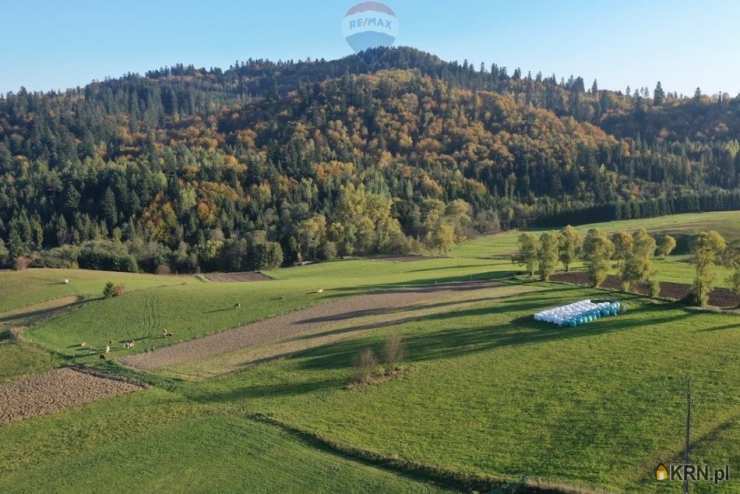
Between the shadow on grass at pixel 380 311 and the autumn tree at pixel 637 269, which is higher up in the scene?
the autumn tree at pixel 637 269

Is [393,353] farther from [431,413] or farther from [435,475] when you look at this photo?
[435,475]

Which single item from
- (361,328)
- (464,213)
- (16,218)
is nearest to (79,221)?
(16,218)

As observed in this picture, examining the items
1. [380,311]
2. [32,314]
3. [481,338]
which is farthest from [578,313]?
[32,314]

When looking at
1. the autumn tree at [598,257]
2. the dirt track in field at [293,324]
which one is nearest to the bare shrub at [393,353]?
the dirt track in field at [293,324]

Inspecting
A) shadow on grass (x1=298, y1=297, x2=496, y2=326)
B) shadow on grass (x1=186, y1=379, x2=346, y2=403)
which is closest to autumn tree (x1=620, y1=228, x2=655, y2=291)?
shadow on grass (x1=298, y1=297, x2=496, y2=326)

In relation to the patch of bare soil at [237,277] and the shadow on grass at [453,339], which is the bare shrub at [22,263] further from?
the shadow on grass at [453,339]

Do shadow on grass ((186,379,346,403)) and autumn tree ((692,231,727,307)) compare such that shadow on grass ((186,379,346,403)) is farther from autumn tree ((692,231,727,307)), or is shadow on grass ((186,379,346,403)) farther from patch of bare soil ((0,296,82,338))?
autumn tree ((692,231,727,307))
